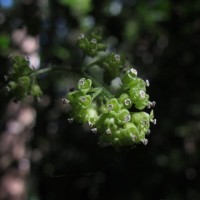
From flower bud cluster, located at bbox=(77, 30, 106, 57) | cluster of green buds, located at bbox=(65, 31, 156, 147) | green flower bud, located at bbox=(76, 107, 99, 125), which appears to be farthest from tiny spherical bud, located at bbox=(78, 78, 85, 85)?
flower bud cluster, located at bbox=(77, 30, 106, 57)

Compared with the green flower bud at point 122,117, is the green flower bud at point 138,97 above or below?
above

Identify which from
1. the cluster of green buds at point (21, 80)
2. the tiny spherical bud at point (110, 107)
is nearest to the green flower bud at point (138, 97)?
the tiny spherical bud at point (110, 107)

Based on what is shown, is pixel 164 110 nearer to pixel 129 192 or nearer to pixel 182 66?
pixel 182 66

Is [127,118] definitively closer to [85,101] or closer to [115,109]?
[115,109]

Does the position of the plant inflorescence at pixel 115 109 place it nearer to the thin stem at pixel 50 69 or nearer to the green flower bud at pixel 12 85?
the thin stem at pixel 50 69

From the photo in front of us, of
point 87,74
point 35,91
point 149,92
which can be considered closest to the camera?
point 87,74

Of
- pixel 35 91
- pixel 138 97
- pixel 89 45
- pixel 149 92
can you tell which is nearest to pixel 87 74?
pixel 89 45
